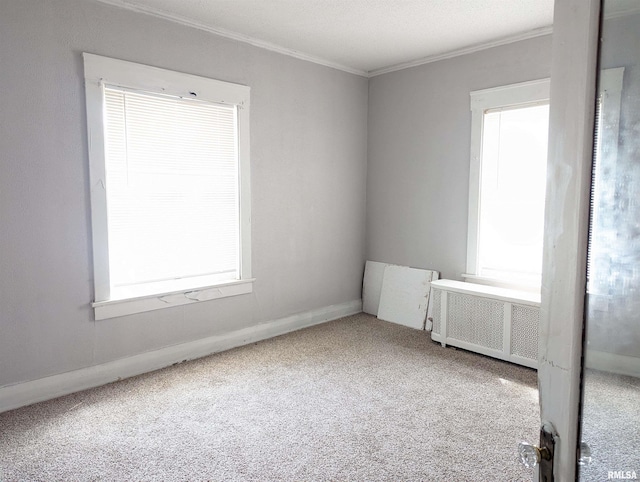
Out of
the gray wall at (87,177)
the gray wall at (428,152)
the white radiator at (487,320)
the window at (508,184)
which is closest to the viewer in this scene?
the gray wall at (87,177)

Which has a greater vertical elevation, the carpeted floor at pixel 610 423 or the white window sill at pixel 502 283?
the carpeted floor at pixel 610 423

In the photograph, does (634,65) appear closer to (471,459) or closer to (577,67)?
(577,67)

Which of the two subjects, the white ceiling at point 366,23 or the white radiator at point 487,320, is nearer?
the white ceiling at point 366,23

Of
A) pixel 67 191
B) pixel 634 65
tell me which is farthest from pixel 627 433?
pixel 67 191

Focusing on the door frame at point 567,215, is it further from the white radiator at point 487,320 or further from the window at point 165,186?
the window at point 165,186

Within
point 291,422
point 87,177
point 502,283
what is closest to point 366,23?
point 87,177

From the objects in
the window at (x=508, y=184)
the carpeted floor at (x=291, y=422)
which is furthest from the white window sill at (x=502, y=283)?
the carpeted floor at (x=291, y=422)

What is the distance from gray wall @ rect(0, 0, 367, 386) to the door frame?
3074mm

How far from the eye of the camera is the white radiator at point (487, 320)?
136 inches

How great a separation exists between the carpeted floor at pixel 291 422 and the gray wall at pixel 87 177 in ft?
1.26

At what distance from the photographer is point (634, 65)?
0.62 meters

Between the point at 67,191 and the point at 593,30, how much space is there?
3142 millimetres

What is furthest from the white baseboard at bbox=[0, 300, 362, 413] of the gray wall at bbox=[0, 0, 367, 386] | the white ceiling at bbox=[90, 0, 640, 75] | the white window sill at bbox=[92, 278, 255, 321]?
the white ceiling at bbox=[90, 0, 640, 75]

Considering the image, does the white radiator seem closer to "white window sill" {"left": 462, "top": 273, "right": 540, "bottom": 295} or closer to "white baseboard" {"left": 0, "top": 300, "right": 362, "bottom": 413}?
"white window sill" {"left": 462, "top": 273, "right": 540, "bottom": 295}
